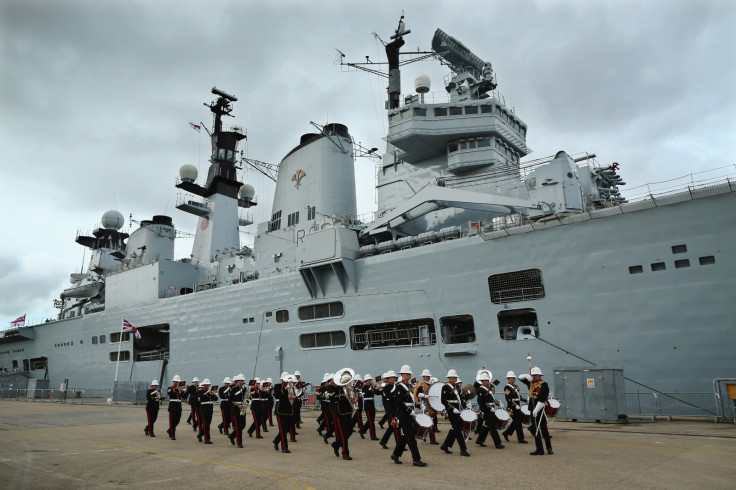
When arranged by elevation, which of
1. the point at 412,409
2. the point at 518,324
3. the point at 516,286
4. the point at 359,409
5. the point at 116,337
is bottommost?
the point at 359,409

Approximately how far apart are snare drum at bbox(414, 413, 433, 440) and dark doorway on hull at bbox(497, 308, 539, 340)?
900 centimetres

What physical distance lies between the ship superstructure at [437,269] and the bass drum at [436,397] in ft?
26.2

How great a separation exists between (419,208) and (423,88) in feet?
23.6

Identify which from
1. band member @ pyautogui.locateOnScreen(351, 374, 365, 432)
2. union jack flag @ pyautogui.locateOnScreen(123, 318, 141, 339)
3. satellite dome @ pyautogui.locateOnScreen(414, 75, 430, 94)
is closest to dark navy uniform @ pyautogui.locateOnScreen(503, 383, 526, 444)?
band member @ pyautogui.locateOnScreen(351, 374, 365, 432)

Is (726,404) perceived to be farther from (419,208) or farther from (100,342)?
(100,342)

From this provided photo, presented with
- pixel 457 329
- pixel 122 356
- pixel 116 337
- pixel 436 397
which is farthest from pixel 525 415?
pixel 116 337

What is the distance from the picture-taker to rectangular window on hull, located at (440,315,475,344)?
17.9m

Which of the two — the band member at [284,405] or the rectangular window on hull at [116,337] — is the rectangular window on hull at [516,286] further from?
the rectangular window on hull at [116,337]

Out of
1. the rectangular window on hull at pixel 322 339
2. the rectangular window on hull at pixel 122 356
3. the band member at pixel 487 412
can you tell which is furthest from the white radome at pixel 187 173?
the band member at pixel 487 412

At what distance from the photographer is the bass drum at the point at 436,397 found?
28.4ft

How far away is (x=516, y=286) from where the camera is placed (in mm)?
16625

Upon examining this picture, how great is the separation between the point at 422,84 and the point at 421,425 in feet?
62.1

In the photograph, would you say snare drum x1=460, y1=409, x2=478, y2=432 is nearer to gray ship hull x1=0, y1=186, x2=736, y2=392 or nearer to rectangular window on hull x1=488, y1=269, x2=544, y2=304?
gray ship hull x1=0, y1=186, x2=736, y2=392

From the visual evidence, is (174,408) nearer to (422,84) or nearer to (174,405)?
(174,405)
